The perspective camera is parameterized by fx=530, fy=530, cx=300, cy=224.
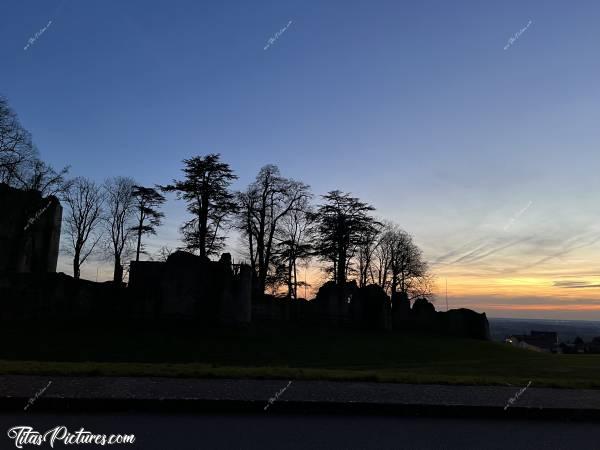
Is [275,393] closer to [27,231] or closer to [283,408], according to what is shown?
[283,408]

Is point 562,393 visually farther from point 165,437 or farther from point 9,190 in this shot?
point 9,190

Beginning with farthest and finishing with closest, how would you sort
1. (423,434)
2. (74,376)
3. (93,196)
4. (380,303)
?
(93,196) < (380,303) < (74,376) < (423,434)

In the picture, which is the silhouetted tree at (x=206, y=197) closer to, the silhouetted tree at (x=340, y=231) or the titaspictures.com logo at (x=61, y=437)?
the silhouetted tree at (x=340, y=231)

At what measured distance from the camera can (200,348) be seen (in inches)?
1025

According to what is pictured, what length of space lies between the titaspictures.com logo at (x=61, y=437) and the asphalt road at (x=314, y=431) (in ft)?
0.24

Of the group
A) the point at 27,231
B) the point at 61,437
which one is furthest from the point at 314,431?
the point at 27,231

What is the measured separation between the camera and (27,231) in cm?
4000

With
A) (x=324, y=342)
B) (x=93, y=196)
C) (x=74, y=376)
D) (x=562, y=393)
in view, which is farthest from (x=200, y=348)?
(x=93, y=196)

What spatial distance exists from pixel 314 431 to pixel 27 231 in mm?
39892

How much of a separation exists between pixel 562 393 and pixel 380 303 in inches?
1485

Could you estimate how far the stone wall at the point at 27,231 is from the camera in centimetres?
3859

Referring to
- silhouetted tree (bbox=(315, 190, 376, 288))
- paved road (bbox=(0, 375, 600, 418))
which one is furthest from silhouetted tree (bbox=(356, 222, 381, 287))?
paved road (bbox=(0, 375, 600, 418))

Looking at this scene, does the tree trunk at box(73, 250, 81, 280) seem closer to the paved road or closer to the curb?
the paved road

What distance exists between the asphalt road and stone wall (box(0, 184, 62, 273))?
2879cm
